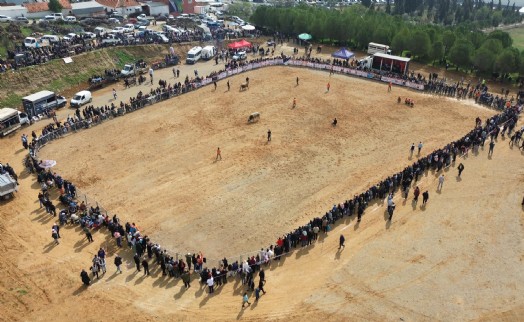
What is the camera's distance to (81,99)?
151ft

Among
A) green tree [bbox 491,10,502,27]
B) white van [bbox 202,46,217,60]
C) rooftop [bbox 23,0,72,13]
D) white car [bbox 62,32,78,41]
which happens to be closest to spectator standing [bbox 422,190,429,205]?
white van [bbox 202,46,217,60]

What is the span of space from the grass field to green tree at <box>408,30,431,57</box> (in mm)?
47311

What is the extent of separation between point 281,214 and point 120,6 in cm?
7162

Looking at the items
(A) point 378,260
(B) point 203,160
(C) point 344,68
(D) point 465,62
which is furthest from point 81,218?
(D) point 465,62

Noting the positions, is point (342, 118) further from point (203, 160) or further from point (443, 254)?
point (443, 254)

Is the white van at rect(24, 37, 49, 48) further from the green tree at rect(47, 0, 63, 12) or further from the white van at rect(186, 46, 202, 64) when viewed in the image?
the green tree at rect(47, 0, 63, 12)

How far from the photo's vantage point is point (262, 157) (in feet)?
115

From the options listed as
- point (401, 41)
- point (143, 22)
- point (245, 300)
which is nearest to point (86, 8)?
point (143, 22)

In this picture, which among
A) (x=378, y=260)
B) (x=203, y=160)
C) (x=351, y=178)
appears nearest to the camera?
(x=378, y=260)

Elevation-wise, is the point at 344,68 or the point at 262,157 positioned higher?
the point at 344,68

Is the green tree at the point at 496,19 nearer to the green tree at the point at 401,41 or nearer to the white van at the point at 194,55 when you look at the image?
the green tree at the point at 401,41

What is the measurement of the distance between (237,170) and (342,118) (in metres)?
13.9

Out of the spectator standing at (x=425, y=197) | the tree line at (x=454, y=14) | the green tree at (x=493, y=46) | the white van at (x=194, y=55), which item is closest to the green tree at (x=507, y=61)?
the green tree at (x=493, y=46)

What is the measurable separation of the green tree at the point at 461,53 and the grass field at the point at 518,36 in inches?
1863
